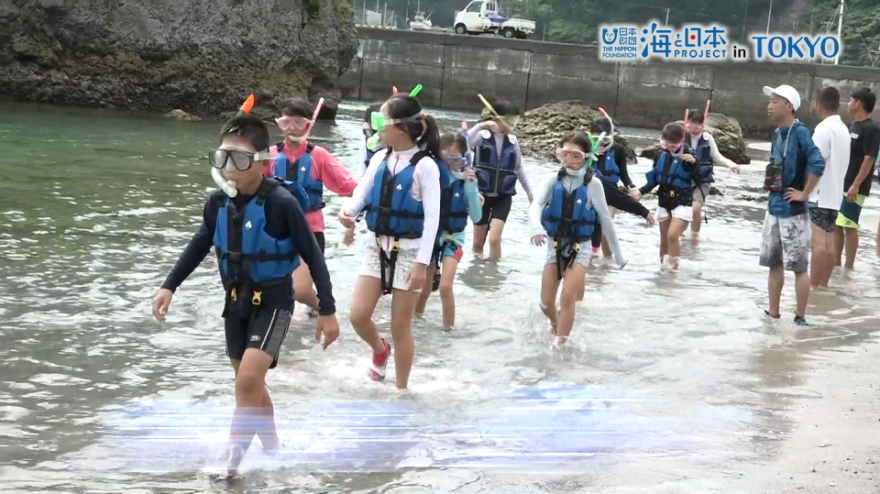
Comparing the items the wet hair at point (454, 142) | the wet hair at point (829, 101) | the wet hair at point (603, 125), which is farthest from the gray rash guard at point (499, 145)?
the wet hair at point (829, 101)

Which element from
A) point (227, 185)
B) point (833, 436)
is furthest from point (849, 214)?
point (227, 185)

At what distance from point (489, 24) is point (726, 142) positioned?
3071 cm

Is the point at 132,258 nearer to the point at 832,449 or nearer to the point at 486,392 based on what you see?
the point at 486,392

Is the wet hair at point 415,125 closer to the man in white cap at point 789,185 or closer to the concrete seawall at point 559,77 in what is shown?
the man in white cap at point 789,185

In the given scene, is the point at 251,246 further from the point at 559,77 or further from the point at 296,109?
the point at 559,77

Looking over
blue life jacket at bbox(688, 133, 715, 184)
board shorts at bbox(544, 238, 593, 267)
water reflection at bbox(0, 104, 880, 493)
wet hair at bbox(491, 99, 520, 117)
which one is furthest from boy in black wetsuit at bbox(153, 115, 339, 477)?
blue life jacket at bbox(688, 133, 715, 184)

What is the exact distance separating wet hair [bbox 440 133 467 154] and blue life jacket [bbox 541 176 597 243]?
119cm

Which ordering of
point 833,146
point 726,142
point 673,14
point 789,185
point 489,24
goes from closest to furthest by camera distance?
1. point 789,185
2. point 833,146
3. point 726,142
4. point 489,24
5. point 673,14

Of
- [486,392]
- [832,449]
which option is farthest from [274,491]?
[832,449]

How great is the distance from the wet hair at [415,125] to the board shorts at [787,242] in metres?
3.59

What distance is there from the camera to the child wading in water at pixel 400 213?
248 inches

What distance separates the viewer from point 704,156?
39.9 feet

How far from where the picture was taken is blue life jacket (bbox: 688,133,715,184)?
39.7ft

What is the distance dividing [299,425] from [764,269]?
299 inches
